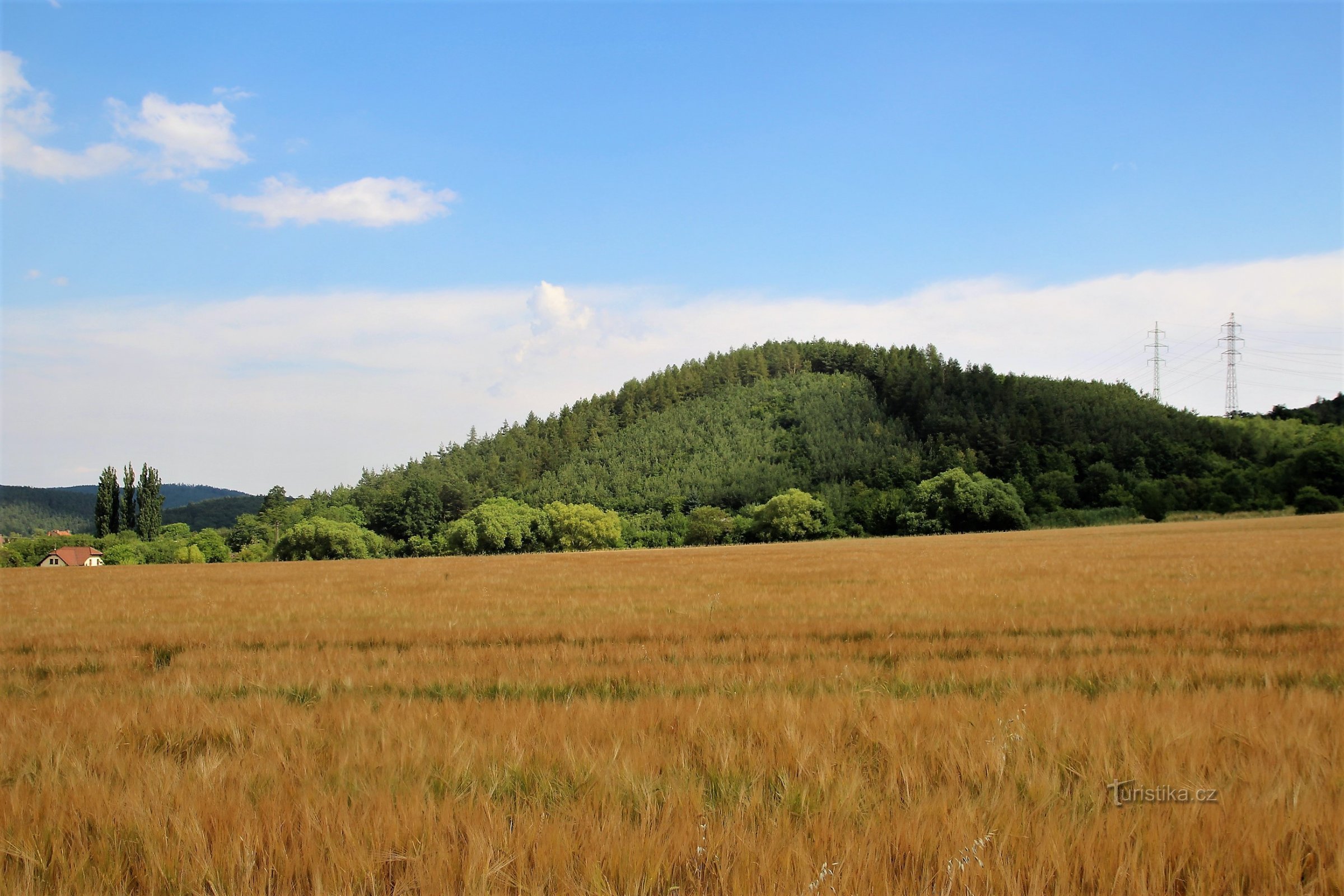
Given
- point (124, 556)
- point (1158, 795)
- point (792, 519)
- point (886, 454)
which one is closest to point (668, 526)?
point (792, 519)

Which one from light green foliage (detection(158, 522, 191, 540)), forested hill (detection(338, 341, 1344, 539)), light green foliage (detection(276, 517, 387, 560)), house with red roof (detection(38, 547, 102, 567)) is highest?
forested hill (detection(338, 341, 1344, 539))

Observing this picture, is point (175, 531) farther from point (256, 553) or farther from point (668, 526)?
point (668, 526)

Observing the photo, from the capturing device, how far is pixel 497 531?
95.3 m

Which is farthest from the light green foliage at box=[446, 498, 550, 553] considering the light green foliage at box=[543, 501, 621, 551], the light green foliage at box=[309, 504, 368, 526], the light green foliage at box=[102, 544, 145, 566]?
the light green foliage at box=[102, 544, 145, 566]

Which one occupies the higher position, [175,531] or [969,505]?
[969,505]

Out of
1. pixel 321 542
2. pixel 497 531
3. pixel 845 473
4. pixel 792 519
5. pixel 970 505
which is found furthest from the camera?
pixel 845 473

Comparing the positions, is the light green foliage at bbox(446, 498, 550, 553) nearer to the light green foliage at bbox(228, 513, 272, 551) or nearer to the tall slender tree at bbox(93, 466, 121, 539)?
the light green foliage at bbox(228, 513, 272, 551)

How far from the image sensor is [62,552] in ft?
403

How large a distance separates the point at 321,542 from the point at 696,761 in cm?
9889

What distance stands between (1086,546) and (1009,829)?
39.1m

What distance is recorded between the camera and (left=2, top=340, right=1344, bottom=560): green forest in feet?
314

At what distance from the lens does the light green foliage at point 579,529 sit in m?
98.8

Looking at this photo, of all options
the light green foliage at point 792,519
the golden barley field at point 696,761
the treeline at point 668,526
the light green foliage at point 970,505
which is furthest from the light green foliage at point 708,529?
the golden barley field at point 696,761

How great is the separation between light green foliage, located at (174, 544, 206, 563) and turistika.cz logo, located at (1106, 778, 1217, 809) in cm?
11647
